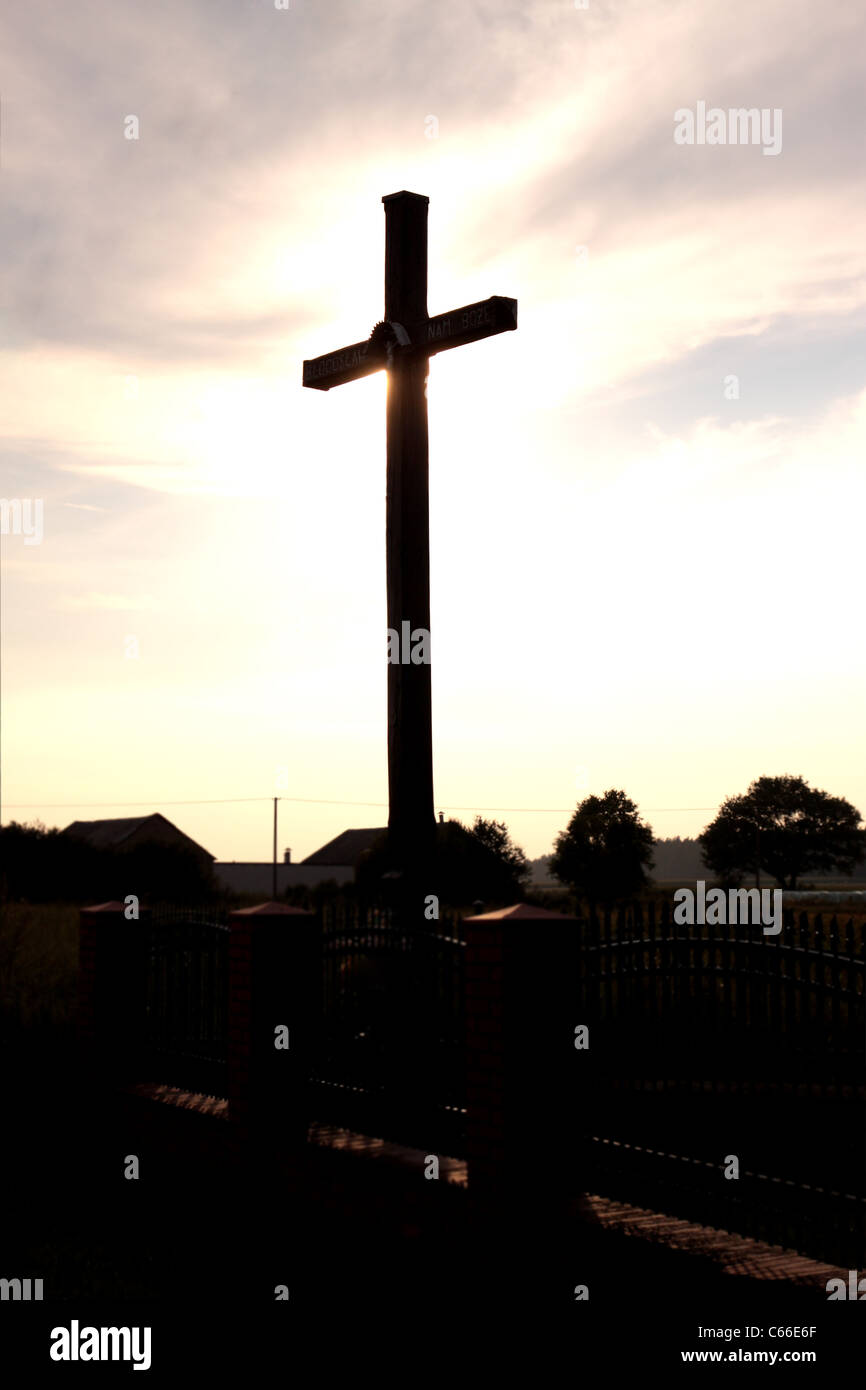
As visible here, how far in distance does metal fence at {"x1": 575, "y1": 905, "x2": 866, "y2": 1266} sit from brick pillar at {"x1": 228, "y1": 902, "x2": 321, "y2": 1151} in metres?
2.31

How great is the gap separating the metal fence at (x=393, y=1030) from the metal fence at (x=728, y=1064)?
84 cm

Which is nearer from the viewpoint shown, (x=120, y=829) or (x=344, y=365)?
(x=344, y=365)

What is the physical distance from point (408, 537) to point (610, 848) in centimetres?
4085

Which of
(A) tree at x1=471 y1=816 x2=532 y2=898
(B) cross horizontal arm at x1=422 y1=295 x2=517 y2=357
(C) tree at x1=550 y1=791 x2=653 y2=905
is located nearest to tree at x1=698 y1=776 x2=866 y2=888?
(C) tree at x1=550 y1=791 x2=653 y2=905

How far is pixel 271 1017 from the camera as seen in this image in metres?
8.89

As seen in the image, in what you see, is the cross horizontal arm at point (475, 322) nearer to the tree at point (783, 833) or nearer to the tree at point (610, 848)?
the tree at point (610, 848)

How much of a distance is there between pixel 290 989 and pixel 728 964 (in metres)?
3.50

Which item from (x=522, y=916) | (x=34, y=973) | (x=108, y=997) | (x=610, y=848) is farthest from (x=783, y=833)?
(x=522, y=916)

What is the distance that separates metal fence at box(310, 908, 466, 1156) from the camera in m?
7.57

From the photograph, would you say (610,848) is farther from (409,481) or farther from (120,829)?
(409,481)

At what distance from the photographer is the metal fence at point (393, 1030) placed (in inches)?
298

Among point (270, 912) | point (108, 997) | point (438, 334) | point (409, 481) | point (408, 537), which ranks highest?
point (438, 334)
